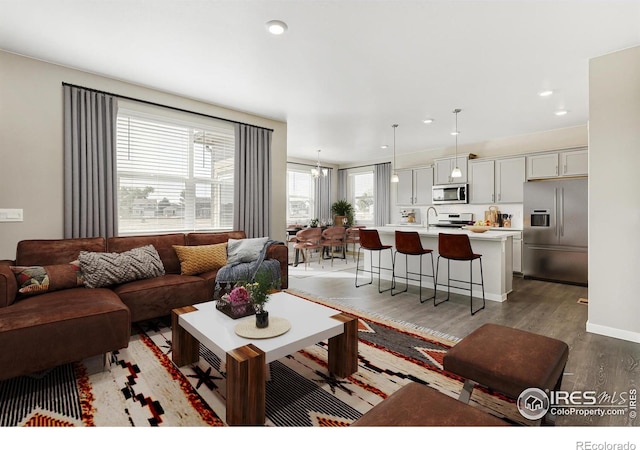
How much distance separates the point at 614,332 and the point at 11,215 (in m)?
5.66

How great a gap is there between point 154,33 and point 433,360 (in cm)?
342

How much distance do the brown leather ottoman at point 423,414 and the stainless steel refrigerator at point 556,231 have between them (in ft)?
16.4

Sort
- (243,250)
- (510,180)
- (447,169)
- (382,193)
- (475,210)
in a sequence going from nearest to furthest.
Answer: (243,250) < (510,180) < (475,210) < (447,169) < (382,193)

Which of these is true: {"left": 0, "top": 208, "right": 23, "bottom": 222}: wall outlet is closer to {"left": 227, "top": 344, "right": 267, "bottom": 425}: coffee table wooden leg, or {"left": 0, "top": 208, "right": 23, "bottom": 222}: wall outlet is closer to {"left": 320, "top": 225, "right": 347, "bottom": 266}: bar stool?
{"left": 227, "top": 344, "right": 267, "bottom": 425}: coffee table wooden leg

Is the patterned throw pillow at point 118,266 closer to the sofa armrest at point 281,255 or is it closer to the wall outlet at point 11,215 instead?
the wall outlet at point 11,215

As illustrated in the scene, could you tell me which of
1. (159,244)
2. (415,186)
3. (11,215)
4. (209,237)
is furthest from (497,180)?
(11,215)

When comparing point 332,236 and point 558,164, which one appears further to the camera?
point 332,236

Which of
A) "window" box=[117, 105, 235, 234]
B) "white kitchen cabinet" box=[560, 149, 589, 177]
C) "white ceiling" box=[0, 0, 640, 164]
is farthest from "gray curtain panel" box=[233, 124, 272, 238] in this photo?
"white kitchen cabinet" box=[560, 149, 589, 177]

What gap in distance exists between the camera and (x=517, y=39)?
265cm

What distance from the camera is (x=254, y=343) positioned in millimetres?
1785

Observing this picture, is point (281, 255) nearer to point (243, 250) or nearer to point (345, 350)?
point (243, 250)

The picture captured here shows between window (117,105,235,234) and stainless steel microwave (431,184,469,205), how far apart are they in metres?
4.40
